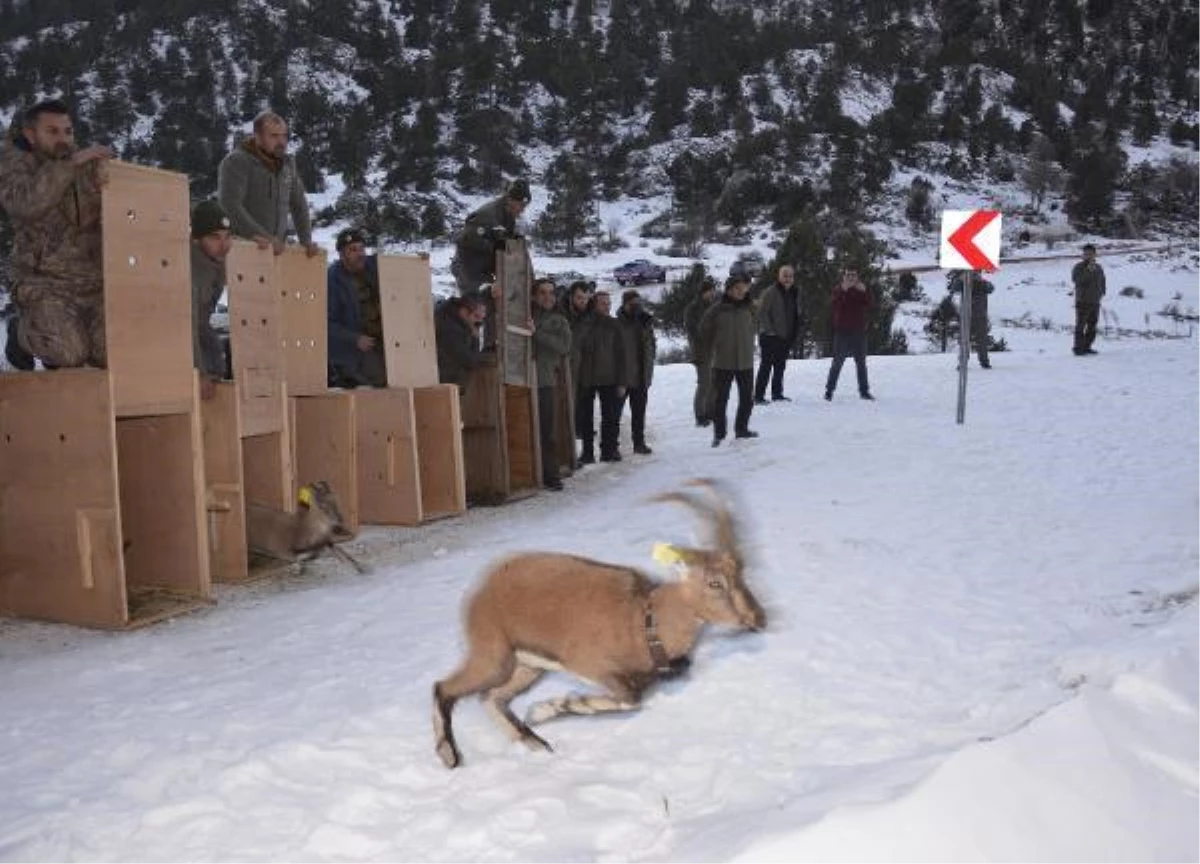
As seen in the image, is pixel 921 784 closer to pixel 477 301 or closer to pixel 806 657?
pixel 806 657

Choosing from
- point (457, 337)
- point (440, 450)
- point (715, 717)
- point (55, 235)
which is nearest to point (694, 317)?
point (457, 337)

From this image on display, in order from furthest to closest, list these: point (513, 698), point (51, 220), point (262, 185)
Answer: point (262, 185), point (51, 220), point (513, 698)

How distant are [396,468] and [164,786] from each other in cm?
447

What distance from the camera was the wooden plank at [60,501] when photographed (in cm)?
566

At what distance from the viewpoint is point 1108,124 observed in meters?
62.2

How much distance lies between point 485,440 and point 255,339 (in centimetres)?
284

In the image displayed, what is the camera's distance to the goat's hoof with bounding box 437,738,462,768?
407 cm

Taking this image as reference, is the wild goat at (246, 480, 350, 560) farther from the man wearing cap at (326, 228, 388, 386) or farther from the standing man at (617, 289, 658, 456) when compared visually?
the standing man at (617, 289, 658, 456)

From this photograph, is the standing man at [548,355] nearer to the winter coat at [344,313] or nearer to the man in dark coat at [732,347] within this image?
the winter coat at [344,313]

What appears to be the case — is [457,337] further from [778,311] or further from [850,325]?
[850,325]

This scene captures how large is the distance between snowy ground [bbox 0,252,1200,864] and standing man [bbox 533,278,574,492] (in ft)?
4.41

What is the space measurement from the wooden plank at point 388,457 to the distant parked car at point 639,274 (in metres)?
31.5

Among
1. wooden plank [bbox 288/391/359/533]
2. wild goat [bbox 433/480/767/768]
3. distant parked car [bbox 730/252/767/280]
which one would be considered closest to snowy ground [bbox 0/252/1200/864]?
wild goat [bbox 433/480/767/768]

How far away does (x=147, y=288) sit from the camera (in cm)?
588
